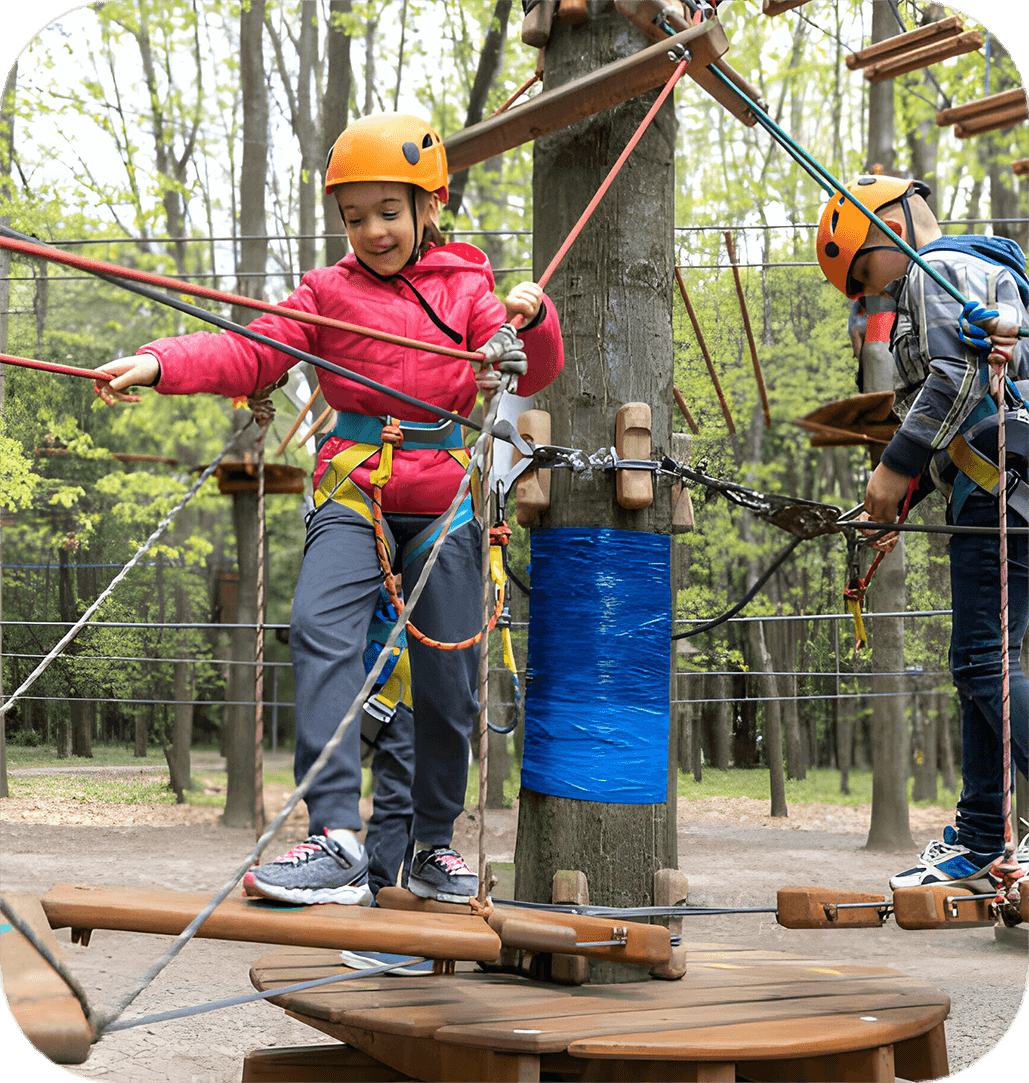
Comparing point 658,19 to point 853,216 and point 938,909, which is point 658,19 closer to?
point 853,216

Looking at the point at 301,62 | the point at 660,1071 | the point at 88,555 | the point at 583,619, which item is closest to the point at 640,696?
the point at 583,619

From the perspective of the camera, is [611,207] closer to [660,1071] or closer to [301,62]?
[660,1071]

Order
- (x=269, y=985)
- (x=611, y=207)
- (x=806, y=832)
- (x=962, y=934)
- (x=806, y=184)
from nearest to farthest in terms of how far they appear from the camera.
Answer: (x=269, y=985)
(x=611, y=207)
(x=962, y=934)
(x=806, y=832)
(x=806, y=184)

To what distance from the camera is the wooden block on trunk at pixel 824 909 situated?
9.96 feet

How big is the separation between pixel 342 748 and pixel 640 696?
41.3 inches

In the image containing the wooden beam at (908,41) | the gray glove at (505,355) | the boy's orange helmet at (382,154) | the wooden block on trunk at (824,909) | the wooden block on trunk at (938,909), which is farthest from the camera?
the wooden beam at (908,41)

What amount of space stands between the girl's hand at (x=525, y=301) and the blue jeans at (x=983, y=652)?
1455mm

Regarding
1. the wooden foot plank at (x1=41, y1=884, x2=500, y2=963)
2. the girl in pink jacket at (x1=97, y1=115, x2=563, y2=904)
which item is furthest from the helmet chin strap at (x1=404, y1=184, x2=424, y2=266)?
the wooden foot plank at (x1=41, y1=884, x2=500, y2=963)

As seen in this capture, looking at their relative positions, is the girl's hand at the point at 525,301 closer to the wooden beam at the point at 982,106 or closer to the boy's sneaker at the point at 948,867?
the boy's sneaker at the point at 948,867

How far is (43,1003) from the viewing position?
1767mm

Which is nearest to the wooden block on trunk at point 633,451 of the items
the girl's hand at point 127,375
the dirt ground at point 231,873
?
the girl's hand at point 127,375

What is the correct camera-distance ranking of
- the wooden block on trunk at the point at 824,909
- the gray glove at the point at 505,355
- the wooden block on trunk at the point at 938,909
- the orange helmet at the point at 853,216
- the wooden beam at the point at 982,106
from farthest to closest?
1. the wooden beam at the point at 982,106
2. the orange helmet at the point at 853,216
3. the wooden block on trunk at the point at 824,909
4. the wooden block on trunk at the point at 938,909
5. the gray glove at the point at 505,355

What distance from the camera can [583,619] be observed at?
10.3ft

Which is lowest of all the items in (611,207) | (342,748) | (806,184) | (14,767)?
(14,767)
